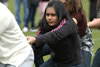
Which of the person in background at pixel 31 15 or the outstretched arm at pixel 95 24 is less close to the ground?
the outstretched arm at pixel 95 24

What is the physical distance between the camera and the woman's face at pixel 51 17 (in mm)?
5893

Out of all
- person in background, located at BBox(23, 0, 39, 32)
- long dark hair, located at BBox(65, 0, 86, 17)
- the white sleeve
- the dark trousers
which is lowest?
person in background, located at BBox(23, 0, 39, 32)

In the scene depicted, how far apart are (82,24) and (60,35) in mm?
A: 923

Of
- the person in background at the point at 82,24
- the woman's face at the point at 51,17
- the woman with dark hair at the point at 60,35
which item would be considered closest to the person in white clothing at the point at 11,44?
the woman with dark hair at the point at 60,35

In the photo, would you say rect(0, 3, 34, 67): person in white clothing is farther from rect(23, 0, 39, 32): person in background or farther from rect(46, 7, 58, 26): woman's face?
rect(23, 0, 39, 32): person in background

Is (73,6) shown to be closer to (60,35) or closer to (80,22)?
(80,22)

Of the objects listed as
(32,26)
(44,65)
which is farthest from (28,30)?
(44,65)

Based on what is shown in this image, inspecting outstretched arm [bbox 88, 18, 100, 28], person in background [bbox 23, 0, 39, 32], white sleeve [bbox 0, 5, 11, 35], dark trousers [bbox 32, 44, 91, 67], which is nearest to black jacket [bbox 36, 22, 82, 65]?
dark trousers [bbox 32, 44, 91, 67]

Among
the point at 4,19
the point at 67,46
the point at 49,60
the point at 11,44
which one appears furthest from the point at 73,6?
the point at 4,19

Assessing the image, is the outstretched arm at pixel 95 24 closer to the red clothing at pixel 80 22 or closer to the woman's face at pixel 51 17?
the red clothing at pixel 80 22

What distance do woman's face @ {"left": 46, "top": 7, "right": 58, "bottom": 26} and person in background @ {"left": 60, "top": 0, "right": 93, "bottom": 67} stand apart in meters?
0.46

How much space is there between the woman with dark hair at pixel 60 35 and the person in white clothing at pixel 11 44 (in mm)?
271

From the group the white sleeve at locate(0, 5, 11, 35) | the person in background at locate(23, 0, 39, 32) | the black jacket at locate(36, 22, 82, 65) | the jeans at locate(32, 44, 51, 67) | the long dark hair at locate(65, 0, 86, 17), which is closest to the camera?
the white sleeve at locate(0, 5, 11, 35)

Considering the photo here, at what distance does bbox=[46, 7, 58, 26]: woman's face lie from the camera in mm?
5893
